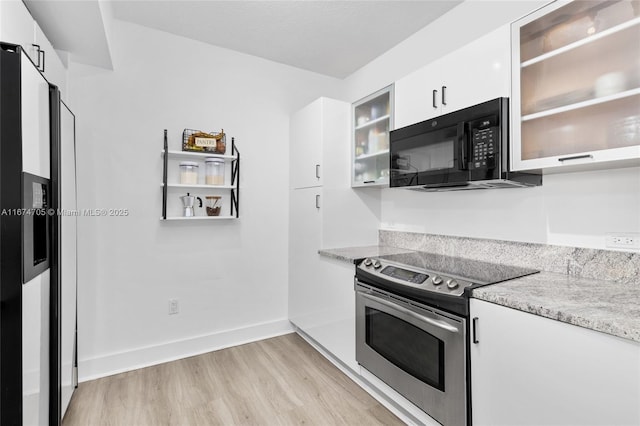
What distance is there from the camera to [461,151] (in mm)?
1739

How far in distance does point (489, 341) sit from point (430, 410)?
529mm

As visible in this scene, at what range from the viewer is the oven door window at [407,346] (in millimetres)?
1563

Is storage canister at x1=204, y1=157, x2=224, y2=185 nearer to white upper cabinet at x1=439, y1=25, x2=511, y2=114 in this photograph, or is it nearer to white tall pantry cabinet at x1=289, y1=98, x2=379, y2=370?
white tall pantry cabinet at x1=289, y1=98, x2=379, y2=370

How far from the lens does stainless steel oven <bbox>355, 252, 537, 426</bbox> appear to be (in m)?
1.45

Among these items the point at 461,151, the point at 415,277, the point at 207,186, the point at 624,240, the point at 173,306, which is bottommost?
the point at 173,306

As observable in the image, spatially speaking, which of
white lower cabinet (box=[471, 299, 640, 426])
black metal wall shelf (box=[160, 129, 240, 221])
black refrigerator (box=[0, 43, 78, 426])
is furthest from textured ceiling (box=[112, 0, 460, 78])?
white lower cabinet (box=[471, 299, 640, 426])

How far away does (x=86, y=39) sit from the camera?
198 cm

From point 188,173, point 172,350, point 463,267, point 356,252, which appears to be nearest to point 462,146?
point 463,267

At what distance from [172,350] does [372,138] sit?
230 centimetres

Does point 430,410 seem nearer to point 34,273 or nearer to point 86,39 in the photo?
point 34,273

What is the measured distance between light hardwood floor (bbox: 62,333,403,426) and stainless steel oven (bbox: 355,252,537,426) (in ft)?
0.96

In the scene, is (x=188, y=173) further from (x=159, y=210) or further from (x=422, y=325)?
(x=422, y=325)

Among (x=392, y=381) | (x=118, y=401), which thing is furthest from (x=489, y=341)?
(x=118, y=401)

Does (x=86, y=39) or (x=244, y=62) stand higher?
(x=244, y=62)
